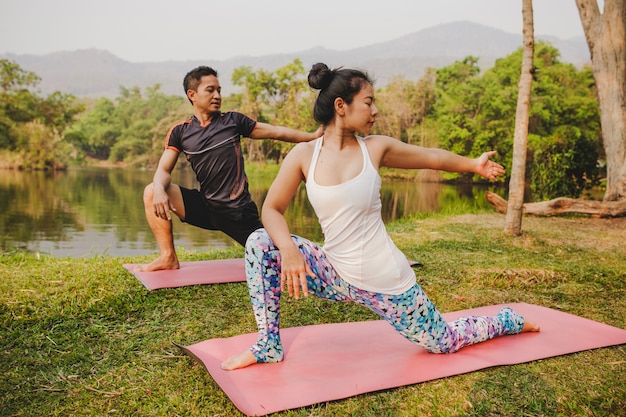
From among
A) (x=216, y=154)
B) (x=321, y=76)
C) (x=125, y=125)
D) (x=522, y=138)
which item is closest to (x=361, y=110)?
(x=321, y=76)

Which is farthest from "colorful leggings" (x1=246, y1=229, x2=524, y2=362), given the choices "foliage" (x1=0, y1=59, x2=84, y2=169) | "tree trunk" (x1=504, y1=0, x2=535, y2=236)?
"foliage" (x1=0, y1=59, x2=84, y2=169)

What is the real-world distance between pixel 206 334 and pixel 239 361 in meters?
0.67

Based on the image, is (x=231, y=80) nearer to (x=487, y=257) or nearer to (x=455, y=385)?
(x=487, y=257)

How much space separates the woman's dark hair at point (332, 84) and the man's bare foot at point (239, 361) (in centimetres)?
106

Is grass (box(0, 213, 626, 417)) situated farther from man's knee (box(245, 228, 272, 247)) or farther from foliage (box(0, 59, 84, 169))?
foliage (box(0, 59, 84, 169))

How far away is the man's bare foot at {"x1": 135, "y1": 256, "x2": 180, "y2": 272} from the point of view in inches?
162

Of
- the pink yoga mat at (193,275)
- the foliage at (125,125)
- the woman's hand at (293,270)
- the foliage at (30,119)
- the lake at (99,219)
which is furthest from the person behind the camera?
the foliage at (125,125)

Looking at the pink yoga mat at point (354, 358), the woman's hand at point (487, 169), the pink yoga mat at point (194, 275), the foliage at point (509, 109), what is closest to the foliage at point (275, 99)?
the foliage at point (509, 109)

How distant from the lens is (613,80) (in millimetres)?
7914

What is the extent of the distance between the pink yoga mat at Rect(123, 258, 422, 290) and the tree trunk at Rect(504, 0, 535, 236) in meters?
3.25

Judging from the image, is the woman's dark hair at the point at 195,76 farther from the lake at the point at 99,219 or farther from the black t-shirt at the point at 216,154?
the lake at the point at 99,219

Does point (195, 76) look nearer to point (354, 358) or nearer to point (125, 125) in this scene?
point (354, 358)

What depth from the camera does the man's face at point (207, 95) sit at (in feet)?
12.8

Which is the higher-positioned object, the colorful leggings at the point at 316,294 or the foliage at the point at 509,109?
the foliage at the point at 509,109
